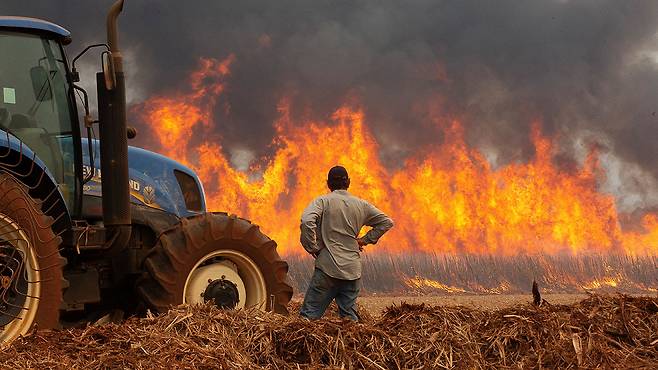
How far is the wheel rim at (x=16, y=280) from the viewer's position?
651cm

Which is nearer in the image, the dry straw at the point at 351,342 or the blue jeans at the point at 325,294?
the dry straw at the point at 351,342

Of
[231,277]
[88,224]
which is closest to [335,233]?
[231,277]

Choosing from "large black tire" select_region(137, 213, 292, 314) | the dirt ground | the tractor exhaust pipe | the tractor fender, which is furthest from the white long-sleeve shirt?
the dirt ground

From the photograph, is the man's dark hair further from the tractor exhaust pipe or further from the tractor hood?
the tractor hood

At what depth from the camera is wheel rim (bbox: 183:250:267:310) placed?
27.1 ft

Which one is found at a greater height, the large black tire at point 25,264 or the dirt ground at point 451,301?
the large black tire at point 25,264

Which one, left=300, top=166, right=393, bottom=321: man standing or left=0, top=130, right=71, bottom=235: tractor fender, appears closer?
left=0, top=130, right=71, bottom=235: tractor fender

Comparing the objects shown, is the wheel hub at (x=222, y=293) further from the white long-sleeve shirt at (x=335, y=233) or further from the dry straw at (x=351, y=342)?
the dry straw at (x=351, y=342)

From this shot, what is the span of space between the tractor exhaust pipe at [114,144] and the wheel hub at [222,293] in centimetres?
103

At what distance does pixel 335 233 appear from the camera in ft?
25.8

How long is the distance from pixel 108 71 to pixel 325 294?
2.96m

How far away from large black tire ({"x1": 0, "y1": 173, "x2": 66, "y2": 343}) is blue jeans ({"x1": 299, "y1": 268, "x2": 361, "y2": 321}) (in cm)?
232

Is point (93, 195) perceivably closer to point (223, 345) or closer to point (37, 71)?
point (37, 71)

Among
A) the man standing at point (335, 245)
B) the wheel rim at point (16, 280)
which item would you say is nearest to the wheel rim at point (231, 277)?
the man standing at point (335, 245)
